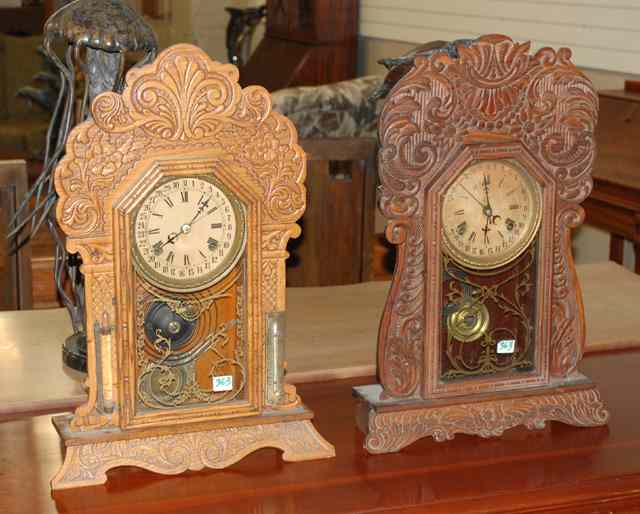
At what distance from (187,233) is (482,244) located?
14.5 inches

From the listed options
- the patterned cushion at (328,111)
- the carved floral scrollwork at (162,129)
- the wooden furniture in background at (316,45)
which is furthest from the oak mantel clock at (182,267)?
the wooden furniture in background at (316,45)

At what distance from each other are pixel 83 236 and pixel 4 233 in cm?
161

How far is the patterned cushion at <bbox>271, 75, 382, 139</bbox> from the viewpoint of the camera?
3629mm

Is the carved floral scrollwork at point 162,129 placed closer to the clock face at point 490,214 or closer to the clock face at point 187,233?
the clock face at point 187,233

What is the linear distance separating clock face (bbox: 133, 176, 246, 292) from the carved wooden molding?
0.63 feet

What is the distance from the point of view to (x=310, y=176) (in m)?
3.50

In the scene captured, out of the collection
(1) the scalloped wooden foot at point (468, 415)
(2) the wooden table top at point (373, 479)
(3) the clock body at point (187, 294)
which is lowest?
(2) the wooden table top at point (373, 479)

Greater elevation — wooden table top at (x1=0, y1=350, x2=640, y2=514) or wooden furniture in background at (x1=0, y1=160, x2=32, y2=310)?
wooden table top at (x1=0, y1=350, x2=640, y2=514)

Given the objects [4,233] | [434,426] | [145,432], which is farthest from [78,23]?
[4,233]

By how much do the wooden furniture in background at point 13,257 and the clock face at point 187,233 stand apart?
1.45m

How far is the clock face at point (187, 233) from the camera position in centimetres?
127

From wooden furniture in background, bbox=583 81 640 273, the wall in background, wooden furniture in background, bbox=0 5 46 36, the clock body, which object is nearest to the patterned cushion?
wooden furniture in background, bbox=583 81 640 273

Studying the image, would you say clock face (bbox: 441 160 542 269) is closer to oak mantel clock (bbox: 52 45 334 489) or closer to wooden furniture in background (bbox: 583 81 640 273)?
oak mantel clock (bbox: 52 45 334 489)

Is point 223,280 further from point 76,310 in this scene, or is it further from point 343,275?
point 343,275
